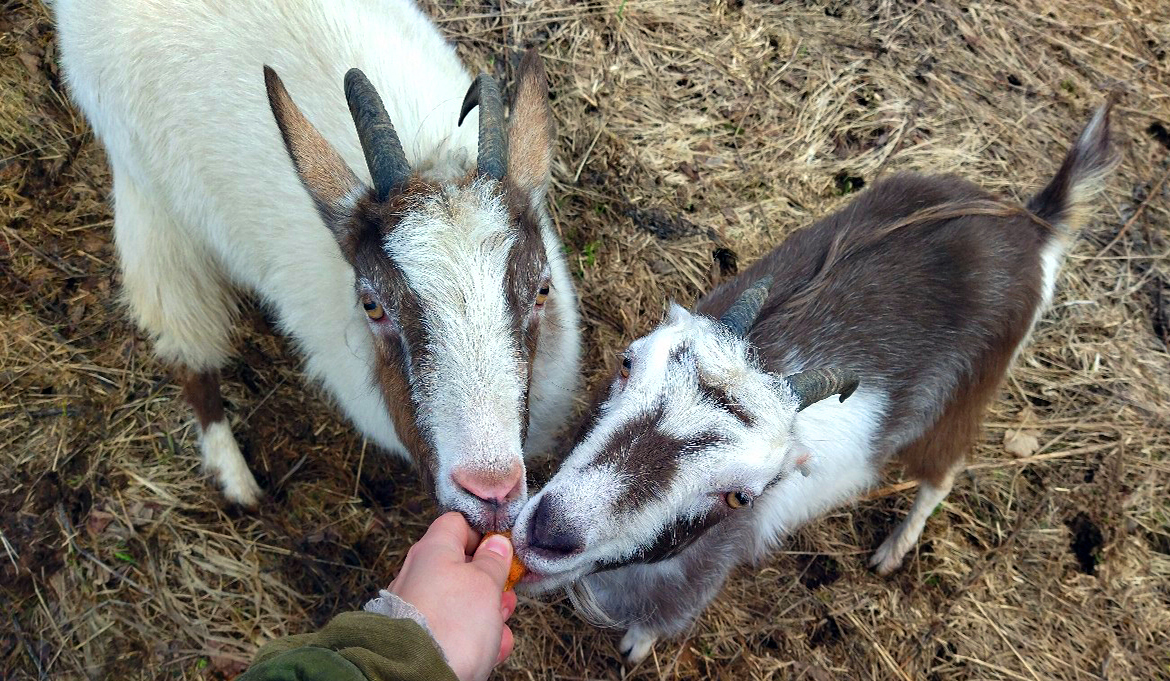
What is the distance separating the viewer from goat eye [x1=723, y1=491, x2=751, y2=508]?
238cm

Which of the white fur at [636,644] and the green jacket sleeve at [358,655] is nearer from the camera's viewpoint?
the green jacket sleeve at [358,655]

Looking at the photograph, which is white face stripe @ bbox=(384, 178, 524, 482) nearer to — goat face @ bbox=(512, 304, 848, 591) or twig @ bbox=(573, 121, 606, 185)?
goat face @ bbox=(512, 304, 848, 591)

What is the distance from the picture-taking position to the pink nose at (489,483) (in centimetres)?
221

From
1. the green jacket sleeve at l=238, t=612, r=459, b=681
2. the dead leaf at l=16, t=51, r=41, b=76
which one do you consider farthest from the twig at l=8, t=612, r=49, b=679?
the dead leaf at l=16, t=51, r=41, b=76

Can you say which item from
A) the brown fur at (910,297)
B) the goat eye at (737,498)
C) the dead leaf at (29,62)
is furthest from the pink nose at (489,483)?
the dead leaf at (29,62)

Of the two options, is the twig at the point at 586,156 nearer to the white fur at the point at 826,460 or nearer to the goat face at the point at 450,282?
the goat face at the point at 450,282

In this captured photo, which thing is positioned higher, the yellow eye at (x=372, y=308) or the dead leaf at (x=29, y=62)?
the yellow eye at (x=372, y=308)

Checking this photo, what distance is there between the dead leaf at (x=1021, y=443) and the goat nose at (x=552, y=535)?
3.22 metres

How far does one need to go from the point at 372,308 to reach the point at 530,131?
919mm

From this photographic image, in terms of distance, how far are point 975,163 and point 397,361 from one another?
13.3 feet

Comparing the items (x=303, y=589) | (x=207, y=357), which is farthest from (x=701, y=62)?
(x=303, y=589)

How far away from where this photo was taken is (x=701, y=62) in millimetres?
4895

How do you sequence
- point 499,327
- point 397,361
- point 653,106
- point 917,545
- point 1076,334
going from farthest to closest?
point 653,106 < point 1076,334 < point 917,545 < point 397,361 < point 499,327

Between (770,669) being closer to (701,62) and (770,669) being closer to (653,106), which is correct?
(653,106)
